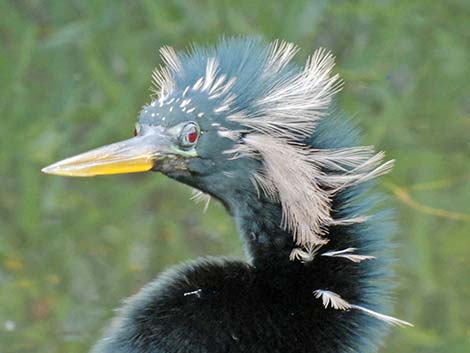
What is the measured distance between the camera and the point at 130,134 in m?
5.55

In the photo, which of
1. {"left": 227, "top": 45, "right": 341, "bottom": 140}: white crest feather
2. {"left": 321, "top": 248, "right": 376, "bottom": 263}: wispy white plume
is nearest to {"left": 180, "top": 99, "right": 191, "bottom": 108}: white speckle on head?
{"left": 227, "top": 45, "right": 341, "bottom": 140}: white crest feather

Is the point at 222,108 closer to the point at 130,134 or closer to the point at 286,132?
the point at 286,132

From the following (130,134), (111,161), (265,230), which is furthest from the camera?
(130,134)

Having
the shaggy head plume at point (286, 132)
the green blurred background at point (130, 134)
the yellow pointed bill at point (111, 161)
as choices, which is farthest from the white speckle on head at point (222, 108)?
the green blurred background at point (130, 134)

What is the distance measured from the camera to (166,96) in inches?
131

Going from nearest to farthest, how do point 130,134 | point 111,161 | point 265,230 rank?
1. point 111,161
2. point 265,230
3. point 130,134

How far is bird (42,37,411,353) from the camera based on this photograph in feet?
10.6

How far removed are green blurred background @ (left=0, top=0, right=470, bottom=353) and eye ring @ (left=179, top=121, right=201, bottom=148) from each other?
1966 mm

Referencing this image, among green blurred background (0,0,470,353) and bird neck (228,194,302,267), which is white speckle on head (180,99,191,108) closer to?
bird neck (228,194,302,267)

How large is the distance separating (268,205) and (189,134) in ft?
0.92

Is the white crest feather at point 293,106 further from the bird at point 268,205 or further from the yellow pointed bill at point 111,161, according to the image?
the yellow pointed bill at point 111,161

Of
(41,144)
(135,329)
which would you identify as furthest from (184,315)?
(41,144)

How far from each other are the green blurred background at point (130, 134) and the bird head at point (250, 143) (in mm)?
1906

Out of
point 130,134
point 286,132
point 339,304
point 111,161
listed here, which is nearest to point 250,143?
point 286,132
